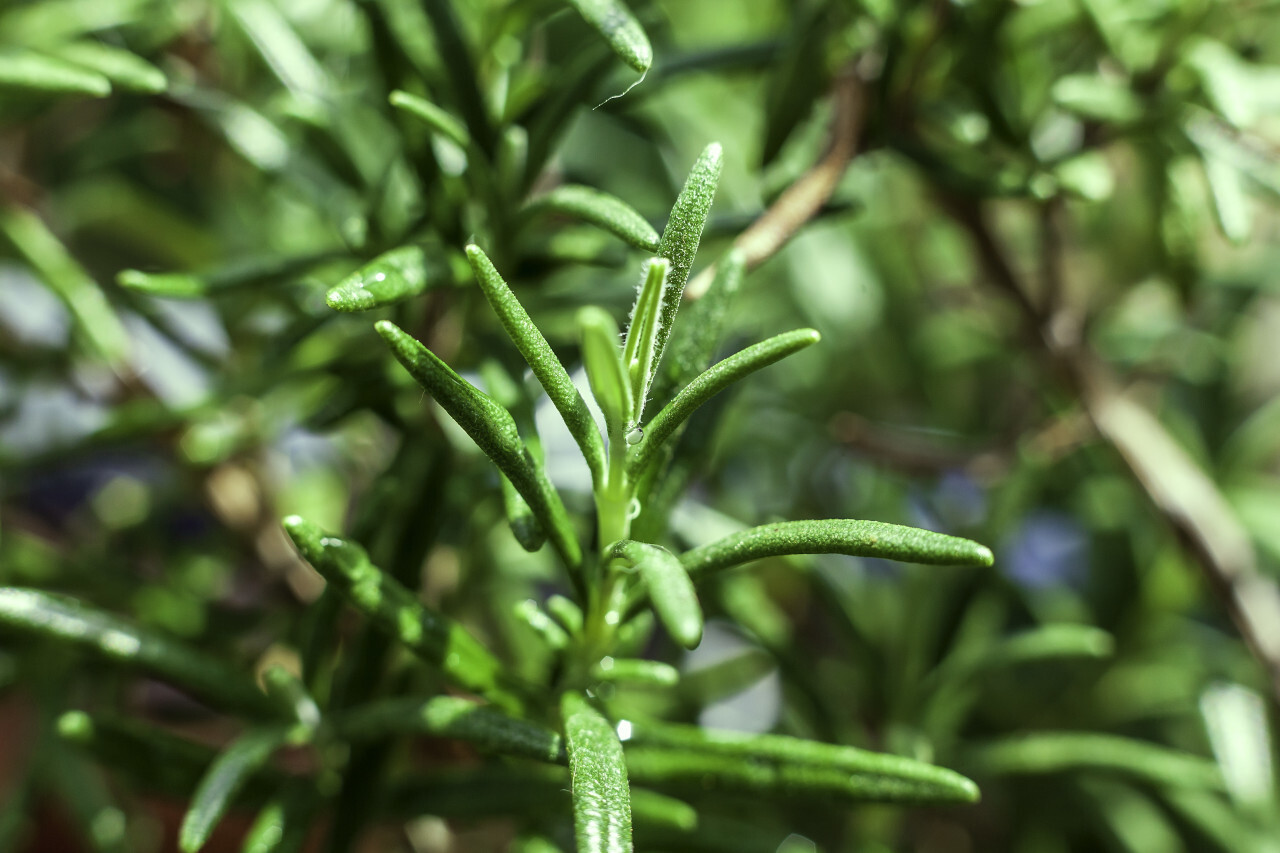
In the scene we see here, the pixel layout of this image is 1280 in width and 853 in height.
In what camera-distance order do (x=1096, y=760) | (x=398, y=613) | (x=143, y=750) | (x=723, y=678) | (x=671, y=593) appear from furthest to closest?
1. (x=723, y=678)
2. (x=1096, y=760)
3. (x=143, y=750)
4. (x=398, y=613)
5. (x=671, y=593)

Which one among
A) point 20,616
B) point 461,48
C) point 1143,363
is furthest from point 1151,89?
point 20,616

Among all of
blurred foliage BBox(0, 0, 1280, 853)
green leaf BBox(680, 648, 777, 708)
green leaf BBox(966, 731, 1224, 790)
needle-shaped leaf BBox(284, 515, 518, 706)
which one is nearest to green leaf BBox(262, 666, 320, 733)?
blurred foliage BBox(0, 0, 1280, 853)

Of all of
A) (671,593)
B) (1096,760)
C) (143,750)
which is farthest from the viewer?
(1096,760)

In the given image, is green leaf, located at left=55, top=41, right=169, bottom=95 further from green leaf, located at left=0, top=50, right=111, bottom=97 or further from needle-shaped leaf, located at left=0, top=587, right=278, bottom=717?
needle-shaped leaf, located at left=0, top=587, right=278, bottom=717

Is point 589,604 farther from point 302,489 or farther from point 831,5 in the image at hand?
point 302,489

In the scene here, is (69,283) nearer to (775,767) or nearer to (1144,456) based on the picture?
(775,767)

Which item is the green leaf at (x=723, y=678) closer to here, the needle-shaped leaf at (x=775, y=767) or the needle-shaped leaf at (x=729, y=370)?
the needle-shaped leaf at (x=775, y=767)

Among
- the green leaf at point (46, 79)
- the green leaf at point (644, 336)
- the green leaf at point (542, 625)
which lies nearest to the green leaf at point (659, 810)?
the green leaf at point (542, 625)

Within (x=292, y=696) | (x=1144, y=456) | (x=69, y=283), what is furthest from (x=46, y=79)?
(x=1144, y=456)
